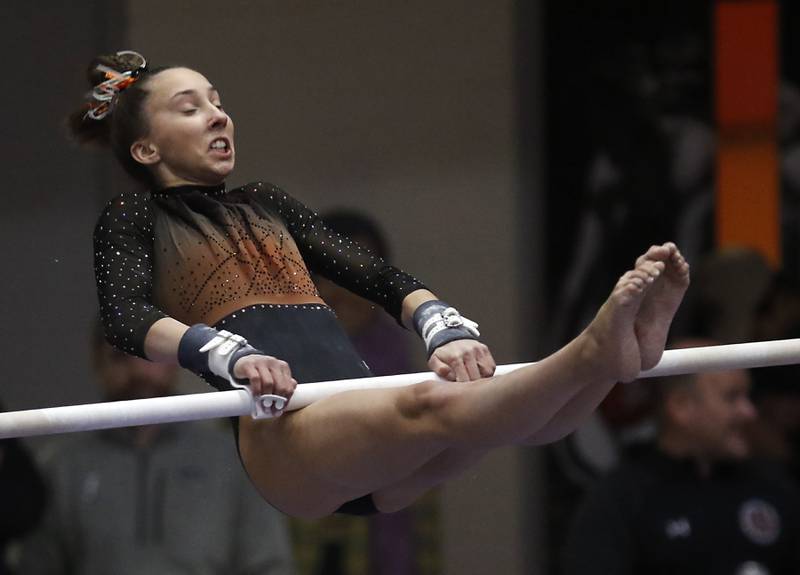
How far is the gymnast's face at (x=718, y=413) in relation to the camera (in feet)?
12.2

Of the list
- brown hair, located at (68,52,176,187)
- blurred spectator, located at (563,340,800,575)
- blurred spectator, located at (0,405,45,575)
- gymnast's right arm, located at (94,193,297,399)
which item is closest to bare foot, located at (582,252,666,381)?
gymnast's right arm, located at (94,193,297,399)

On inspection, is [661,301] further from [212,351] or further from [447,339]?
[212,351]

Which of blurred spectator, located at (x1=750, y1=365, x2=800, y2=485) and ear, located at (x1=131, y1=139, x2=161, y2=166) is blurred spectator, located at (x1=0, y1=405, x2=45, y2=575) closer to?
ear, located at (x1=131, y1=139, x2=161, y2=166)

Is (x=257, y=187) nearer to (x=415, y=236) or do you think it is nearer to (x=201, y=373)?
(x=201, y=373)

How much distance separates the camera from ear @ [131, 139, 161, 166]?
2.68 metres

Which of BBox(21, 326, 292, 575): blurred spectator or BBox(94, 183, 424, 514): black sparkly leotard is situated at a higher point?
BBox(94, 183, 424, 514): black sparkly leotard

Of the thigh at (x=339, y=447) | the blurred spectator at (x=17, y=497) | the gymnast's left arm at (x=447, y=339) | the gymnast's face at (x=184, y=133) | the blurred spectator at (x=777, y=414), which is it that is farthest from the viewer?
the blurred spectator at (x=777, y=414)

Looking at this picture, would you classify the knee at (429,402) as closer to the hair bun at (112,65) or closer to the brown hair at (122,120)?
the brown hair at (122,120)

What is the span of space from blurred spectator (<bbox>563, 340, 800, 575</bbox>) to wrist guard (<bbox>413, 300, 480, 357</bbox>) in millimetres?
1173

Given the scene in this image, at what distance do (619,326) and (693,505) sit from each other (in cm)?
155

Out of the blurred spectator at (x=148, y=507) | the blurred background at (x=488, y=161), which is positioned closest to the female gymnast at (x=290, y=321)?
the blurred background at (x=488, y=161)

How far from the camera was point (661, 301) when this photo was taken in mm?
2371

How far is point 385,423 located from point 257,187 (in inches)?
22.6

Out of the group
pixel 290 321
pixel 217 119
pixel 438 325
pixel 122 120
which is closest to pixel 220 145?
pixel 217 119
